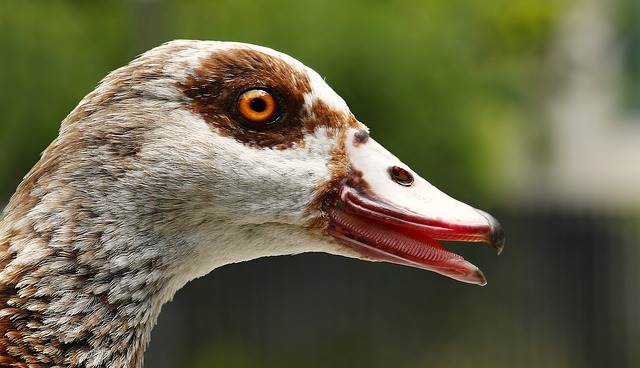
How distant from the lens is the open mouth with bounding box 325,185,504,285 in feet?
8.80

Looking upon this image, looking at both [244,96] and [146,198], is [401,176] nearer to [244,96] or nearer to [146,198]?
[244,96]

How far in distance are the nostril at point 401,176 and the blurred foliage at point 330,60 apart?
5.62m

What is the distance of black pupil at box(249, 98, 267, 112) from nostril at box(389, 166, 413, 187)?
424 millimetres

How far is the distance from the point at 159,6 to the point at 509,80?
27.7 feet

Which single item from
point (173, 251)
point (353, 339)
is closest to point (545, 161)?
point (353, 339)

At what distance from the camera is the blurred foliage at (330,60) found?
9.36 meters

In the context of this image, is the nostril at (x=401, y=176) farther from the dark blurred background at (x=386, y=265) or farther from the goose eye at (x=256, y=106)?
the dark blurred background at (x=386, y=265)

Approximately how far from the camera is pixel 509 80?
15.3 m

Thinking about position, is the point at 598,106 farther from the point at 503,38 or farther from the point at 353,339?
the point at 353,339

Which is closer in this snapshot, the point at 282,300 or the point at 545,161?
the point at 282,300

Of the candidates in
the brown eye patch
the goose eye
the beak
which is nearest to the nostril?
the beak

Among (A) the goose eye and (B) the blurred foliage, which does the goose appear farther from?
(B) the blurred foliage

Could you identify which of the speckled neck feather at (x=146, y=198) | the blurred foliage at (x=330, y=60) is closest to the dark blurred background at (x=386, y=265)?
the blurred foliage at (x=330, y=60)

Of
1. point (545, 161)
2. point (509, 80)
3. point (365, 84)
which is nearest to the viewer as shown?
point (365, 84)
